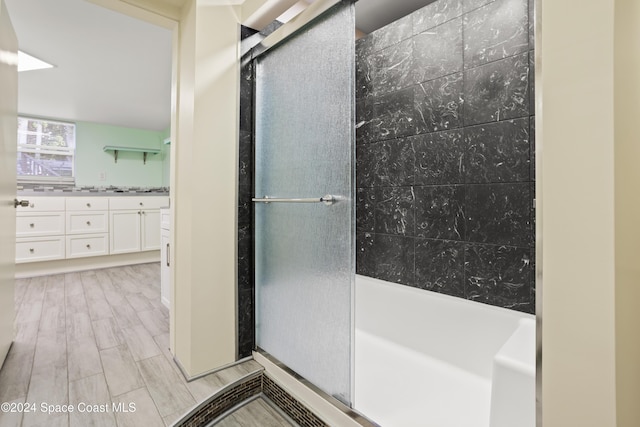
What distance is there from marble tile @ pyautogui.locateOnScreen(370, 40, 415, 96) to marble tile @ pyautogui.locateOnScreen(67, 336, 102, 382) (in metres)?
2.27

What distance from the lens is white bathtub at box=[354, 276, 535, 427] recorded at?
1188mm

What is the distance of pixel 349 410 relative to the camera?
1.17m

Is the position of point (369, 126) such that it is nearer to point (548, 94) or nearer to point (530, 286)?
point (530, 286)

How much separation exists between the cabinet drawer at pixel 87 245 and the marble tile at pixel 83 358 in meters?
2.50

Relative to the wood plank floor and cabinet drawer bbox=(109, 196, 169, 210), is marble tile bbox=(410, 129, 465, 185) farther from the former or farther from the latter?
cabinet drawer bbox=(109, 196, 169, 210)

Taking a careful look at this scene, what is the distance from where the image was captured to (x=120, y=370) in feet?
5.04

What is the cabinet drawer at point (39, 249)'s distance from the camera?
3467mm

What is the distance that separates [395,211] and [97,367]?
1.86 m

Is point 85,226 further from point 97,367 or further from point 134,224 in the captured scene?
point 97,367

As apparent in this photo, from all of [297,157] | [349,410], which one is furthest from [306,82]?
[349,410]

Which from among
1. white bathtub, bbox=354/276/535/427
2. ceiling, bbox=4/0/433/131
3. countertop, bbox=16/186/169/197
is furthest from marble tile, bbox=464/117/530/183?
countertop, bbox=16/186/169/197

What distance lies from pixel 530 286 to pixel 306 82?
4.59 feet

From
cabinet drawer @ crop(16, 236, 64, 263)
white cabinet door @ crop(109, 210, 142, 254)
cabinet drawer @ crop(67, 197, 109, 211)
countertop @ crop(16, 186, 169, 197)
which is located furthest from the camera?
white cabinet door @ crop(109, 210, 142, 254)

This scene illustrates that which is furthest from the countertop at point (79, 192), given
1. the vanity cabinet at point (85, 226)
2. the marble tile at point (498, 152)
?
the marble tile at point (498, 152)
